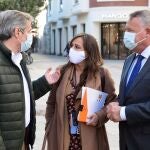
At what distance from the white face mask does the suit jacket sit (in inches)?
24.6

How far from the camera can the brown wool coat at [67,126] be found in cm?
450

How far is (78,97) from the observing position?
14.8 ft

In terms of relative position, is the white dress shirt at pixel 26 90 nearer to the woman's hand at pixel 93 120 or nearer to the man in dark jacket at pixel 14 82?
the man in dark jacket at pixel 14 82

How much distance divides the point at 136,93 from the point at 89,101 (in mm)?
707

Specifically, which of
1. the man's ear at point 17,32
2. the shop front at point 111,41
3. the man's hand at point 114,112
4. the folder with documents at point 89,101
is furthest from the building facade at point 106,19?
the man's ear at point 17,32

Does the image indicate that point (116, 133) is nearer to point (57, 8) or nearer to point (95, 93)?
point (95, 93)

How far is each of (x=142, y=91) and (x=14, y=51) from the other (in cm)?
113

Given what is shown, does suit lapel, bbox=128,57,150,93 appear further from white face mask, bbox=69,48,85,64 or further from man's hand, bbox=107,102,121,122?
white face mask, bbox=69,48,85,64

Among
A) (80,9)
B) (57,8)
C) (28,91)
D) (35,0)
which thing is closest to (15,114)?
(28,91)

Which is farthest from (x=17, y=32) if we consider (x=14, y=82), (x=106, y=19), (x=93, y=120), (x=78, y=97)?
(x=106, y=19)

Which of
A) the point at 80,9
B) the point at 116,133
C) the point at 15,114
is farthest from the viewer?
the point at 80,9

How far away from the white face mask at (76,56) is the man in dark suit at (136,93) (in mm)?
590

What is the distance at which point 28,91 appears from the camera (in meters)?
4.05

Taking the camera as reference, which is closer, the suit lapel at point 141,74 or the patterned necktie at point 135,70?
the suit lapel at point 141,74
